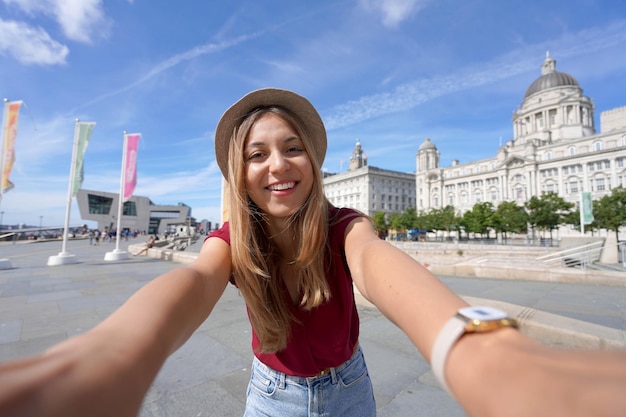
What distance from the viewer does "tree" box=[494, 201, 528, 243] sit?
43.2 meters

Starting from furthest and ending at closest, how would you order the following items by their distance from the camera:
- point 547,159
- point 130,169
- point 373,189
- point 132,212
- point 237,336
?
point 373,189 → point 132,212 → point 547,159 → point 130,169 → point 237,336

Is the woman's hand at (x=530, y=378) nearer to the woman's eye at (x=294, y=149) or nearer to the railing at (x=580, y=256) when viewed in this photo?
the woman's eye at (x=294, y=149)

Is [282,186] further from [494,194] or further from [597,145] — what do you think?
[597,145]

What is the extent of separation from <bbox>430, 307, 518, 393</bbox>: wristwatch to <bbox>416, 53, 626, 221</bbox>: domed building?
6689 centimetres

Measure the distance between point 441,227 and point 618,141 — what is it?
32.7m

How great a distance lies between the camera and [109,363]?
1.78 ft

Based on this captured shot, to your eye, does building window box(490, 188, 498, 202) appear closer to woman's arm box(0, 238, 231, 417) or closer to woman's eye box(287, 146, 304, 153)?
woman's eye box(287, 146, 304, 153)

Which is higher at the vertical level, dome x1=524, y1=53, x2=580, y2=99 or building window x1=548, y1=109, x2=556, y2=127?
dome x1=524, y1=53, x2=580, y2=99

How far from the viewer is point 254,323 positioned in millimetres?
1430

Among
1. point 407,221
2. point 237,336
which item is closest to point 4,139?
point 237,336

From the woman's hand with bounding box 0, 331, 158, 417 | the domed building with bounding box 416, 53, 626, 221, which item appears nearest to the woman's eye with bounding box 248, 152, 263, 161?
the woman's hand with bounding box 0, 331, 158, 417

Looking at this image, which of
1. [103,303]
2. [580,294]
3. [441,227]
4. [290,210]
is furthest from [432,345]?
[441,227]

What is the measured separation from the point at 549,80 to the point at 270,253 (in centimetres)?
8547

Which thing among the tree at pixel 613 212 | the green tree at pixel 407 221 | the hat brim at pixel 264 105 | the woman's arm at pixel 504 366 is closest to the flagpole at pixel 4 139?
the hat brim at pixel 264 105
